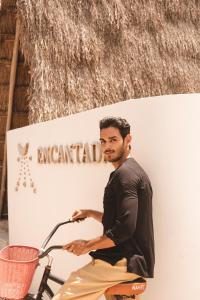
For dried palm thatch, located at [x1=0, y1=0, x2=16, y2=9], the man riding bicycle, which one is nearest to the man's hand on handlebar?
the man riding bicycle

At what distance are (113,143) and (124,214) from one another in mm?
430

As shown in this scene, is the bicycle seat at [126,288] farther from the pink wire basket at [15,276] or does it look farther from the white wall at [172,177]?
the white wall at [172,177]

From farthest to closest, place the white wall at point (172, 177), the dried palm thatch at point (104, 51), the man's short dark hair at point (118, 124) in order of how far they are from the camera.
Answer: the dried palm thatch at point (104, 51), the white wall at point (172, 177), the man's short dark hair at point (118, 124)

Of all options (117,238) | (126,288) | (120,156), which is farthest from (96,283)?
(120,156)

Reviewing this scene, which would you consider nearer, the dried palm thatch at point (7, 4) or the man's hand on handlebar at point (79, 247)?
the man's hand on handlebar at point (79, 247)

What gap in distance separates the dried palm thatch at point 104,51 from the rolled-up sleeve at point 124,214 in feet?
11.9

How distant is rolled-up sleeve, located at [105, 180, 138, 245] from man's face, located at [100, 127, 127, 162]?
23cm

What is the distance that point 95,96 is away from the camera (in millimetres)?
6199

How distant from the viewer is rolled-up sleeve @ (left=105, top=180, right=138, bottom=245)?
7.51 feet

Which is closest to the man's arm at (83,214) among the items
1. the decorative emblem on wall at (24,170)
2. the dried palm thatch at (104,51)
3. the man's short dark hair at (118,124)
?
the man's short dark hair at (118,124)

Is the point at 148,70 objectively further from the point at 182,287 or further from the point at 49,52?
the point at 182,287

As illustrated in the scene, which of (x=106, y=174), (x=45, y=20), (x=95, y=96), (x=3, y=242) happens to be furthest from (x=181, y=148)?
(x=3, y=242)

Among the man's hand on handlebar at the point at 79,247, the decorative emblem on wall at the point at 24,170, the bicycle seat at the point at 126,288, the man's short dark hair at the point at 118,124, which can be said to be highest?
the man's short dark hair at the point at 118,124

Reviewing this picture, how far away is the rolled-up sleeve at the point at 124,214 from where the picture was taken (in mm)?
2289
